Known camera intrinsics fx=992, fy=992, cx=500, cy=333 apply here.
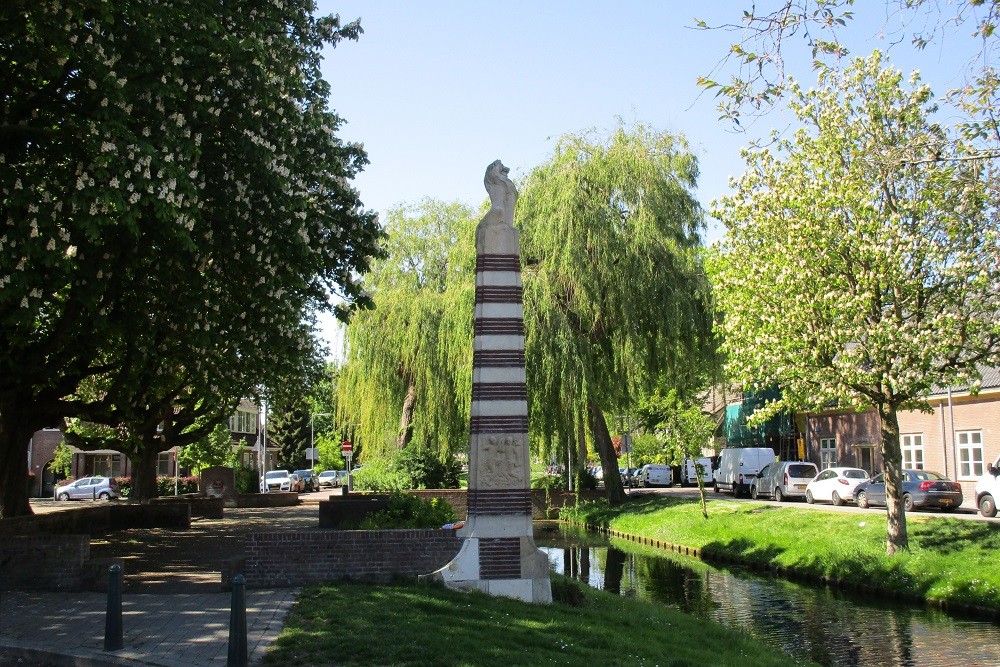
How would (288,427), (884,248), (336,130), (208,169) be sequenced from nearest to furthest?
(208,169), (336,130), (884,248), (288,427)

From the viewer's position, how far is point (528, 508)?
12.8 meters

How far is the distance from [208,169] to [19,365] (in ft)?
15.1

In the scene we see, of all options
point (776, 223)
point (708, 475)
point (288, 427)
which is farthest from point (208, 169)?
point (288, 427)

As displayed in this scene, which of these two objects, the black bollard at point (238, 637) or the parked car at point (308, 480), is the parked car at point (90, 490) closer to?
the parked car at point (308, 480)

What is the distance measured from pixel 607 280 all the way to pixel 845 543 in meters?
10.5

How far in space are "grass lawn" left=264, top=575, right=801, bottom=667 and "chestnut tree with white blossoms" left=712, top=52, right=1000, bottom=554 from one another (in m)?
8.20

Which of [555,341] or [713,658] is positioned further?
[555,341]

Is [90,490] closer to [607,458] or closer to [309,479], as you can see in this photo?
[309,479]

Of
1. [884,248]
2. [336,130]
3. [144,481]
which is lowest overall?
[144,481]

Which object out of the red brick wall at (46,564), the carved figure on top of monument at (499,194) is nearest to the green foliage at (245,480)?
the red brick wall at (46,564)

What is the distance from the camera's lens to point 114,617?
9.06 m

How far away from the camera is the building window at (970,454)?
3603cm

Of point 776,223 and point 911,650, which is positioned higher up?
point 776,223

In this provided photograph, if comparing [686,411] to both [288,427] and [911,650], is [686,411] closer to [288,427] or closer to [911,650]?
[911,650]
